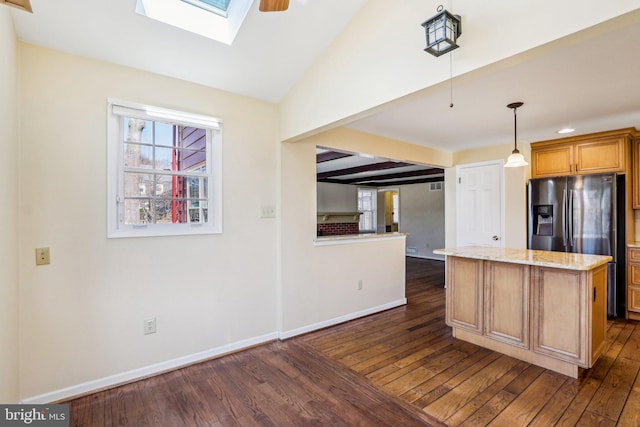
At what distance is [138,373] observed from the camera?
93.4 inches

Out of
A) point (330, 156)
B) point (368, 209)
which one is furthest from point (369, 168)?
point (368, 209)

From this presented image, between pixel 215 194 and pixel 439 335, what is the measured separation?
2.70 meters

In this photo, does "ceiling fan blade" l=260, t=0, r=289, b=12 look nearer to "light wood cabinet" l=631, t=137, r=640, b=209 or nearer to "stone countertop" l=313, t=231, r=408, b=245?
"stone countertop" l=313, t=231, r=408, b=245

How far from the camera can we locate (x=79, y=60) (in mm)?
2141

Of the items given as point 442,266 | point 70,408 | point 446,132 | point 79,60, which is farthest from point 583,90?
point 442,266

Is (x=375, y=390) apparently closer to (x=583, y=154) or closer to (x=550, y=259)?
(x=550, y=259)

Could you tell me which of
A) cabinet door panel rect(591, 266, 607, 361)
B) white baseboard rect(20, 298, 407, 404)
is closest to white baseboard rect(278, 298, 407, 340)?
white baseboard rect(20, 298, 407, 404)

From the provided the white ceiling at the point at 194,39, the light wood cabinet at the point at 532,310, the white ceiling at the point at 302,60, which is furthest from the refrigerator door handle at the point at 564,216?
the white ceiling at the point at 194,39

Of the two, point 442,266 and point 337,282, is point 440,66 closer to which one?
point 337,282

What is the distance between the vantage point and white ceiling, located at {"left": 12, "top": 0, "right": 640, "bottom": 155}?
1.91 metres

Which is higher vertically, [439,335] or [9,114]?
[9,114]

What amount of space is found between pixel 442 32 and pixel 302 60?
1.36 meters

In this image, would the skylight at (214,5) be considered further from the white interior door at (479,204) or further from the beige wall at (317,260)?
the white interior door at (479,204)

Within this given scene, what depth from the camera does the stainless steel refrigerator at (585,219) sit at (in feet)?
11.9
